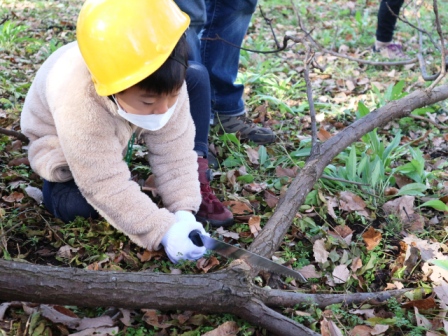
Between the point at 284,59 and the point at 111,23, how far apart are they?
3.44m

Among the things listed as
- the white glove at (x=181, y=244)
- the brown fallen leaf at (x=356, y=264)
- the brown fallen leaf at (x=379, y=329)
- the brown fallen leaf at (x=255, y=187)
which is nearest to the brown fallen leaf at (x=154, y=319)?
the white glove at (x=181, y=244)

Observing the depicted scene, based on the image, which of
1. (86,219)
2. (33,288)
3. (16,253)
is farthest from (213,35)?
(33,288)

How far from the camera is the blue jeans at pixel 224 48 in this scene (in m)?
3.20

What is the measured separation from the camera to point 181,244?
209 centimetres

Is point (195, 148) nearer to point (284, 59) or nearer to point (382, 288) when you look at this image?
point (382, 288)

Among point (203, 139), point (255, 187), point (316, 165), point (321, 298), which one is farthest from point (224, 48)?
point (321, 298)

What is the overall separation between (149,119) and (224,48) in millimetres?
1399

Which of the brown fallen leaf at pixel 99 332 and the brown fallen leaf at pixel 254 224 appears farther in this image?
the brown fallen leaf at pixel 254 224

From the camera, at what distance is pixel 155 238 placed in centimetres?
213

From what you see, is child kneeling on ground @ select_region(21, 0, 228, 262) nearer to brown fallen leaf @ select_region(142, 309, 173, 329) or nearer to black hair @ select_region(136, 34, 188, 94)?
black hair @ select_region(136, 34, 188, 94)

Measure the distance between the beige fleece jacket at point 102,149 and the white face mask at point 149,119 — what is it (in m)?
0.06

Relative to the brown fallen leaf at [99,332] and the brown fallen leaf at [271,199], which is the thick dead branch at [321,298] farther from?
the brown fallen leaf at [271,199]

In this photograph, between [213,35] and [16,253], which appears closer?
[16,253]

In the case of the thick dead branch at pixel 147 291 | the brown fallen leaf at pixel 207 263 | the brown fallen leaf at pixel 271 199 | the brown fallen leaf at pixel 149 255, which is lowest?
the brown fallen leaf at pixel 271 199
